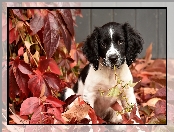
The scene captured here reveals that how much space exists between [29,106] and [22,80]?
0.14 meters

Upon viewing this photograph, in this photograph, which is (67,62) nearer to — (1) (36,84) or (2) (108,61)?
(2) (108,61)

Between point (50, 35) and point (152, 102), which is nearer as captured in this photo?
point (50, 35)

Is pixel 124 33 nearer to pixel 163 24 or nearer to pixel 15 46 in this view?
pixel 163 24

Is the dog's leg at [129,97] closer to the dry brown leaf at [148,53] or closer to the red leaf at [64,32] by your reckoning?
the dry brown leaf at [148,53]

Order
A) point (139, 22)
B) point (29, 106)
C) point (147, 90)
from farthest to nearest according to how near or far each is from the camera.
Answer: point (147, 90)
point (139, 22)
point (29, 106)

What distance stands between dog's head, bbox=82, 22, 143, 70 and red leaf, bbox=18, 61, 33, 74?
40 centimetres

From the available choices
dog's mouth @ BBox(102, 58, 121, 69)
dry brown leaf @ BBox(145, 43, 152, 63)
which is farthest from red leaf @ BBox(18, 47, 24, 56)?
dry brown leaf @ BBox(145, 43, 152, 63)

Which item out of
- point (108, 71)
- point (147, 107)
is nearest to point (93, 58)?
point (108, 71)

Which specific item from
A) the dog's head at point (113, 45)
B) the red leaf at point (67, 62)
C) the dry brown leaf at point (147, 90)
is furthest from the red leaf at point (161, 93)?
the red leaf at point (67, 62)

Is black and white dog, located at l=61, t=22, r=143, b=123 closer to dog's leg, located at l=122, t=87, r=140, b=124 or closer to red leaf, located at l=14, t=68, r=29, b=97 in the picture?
dog's leg, located at l=122, t=87, r=140, b=124

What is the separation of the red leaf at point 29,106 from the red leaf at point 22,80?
9 centimetres

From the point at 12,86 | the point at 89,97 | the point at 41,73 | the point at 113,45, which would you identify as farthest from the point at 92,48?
the point at 12,86

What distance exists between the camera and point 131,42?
6.81ft

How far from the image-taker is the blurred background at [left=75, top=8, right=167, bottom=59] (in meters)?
1.94
